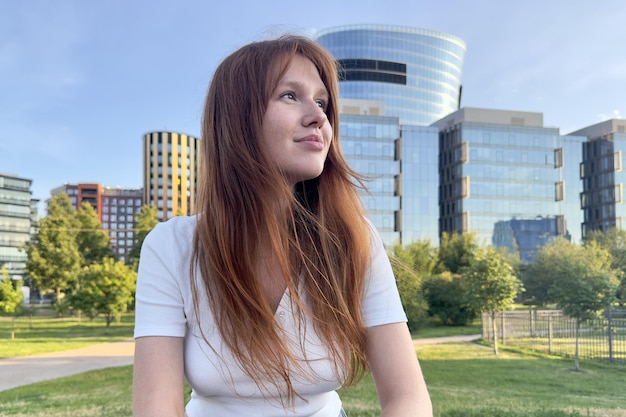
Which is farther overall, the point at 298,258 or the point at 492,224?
the point at 492,224

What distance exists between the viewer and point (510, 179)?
41281mm

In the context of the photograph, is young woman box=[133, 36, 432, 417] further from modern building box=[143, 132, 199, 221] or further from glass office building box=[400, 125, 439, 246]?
modern building box=[143, 132, 199, 221]

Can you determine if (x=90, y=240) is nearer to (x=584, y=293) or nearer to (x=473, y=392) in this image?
(x=473, y=392)

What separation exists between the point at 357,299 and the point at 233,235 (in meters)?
0.26

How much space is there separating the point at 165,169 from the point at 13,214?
63.5ft

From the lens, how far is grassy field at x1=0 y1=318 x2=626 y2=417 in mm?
5172

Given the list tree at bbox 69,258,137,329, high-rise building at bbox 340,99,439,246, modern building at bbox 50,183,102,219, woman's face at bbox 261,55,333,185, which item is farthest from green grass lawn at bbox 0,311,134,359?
modern building at bbox 50,183,102,219

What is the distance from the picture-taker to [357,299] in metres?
0.85

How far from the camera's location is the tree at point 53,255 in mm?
22094

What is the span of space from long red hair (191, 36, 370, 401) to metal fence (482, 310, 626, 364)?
9.49 metres

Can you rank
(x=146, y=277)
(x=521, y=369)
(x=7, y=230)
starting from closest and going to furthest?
(x=146, y=277)
(x=521, y=369)
(x=7, y=230)

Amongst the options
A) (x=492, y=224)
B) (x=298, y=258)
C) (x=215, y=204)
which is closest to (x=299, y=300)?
(x=298, y=258)

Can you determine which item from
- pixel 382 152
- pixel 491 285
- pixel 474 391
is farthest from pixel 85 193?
pixel 474 391

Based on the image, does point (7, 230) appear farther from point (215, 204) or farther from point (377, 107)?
point (215, 204)
